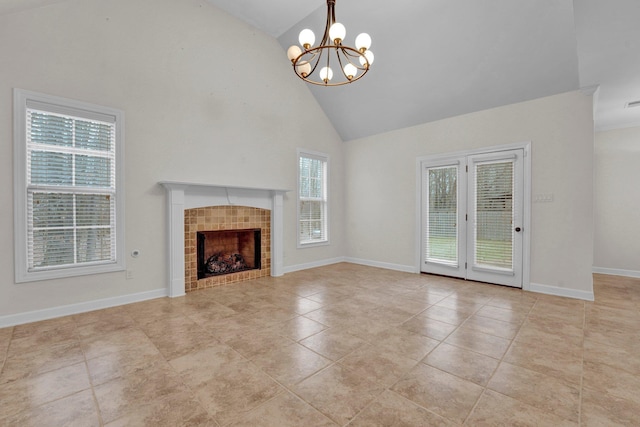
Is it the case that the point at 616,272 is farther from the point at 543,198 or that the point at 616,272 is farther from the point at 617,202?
the point at 543,198

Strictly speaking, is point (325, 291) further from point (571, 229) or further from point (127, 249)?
point (571, 229)

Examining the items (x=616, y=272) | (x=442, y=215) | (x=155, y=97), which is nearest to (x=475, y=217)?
(x=442, y=215)

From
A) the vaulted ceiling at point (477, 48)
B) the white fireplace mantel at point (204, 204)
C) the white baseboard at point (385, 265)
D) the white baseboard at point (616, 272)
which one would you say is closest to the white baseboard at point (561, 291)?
the white baseboard at point (385, 265)

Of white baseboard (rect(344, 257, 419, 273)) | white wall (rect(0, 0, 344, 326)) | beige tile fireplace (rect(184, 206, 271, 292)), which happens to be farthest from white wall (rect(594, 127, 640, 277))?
beige tile fireplace (rect(184, 206, 271, 292))

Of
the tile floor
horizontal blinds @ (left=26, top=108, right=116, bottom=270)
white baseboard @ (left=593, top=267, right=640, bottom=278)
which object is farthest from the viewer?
white baseboard @ (left=593, top=267, right=640, bottom=278)

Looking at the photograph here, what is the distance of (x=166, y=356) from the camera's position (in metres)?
2.34

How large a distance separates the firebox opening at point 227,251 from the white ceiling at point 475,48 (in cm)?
322

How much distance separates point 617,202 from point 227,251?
728 centimetres

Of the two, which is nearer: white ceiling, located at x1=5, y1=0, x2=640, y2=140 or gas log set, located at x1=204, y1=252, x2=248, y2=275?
Result: white ceiling, located at x1=5, y1=0, x2=640, y2=140

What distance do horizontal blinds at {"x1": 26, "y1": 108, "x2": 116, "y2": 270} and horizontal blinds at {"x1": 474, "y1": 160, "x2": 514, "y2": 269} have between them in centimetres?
532

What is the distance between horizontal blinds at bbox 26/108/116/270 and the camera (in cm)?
309

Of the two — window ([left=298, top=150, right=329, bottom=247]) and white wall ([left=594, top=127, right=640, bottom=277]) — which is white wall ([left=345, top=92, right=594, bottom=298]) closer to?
window ([left=298, top=150, right=329, bottom=247])

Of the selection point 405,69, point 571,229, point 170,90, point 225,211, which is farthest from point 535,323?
point 170,90

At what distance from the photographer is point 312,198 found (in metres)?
6.04
